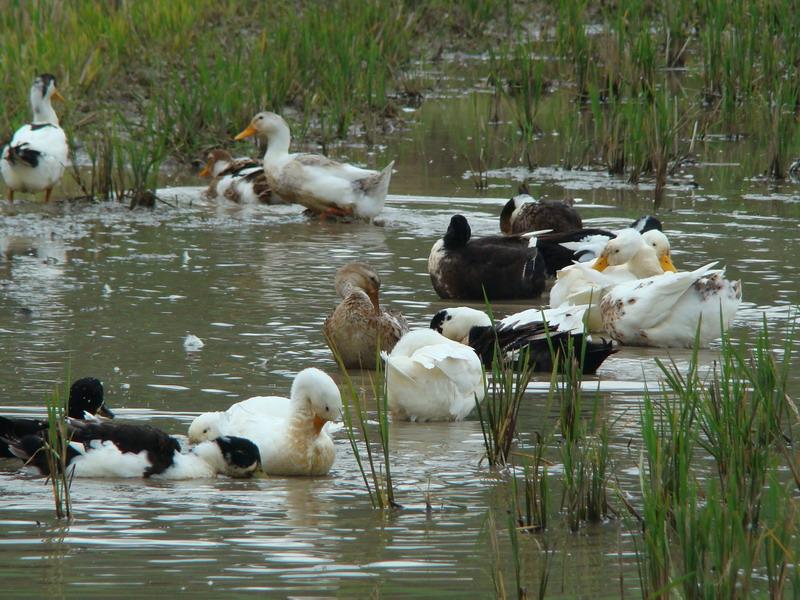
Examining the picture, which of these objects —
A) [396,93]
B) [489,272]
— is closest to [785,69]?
[396,93]

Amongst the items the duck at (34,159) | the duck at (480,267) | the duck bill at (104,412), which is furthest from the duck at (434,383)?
the duck at (34,159)

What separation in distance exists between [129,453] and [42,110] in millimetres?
7238

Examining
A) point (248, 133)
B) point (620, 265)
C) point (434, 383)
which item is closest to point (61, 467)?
point (434, 383)

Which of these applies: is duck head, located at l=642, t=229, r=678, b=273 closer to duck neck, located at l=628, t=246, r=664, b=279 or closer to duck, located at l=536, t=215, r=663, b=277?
duck neck, located at l=628, t=246, r=664, b=279

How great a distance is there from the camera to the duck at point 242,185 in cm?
1127

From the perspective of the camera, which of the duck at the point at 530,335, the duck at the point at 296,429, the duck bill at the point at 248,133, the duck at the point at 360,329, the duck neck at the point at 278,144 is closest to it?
the duck at the point at 296,429

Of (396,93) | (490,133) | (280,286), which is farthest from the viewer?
(396,93)

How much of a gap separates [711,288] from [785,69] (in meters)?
7.65

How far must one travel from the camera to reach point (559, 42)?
1638 cm

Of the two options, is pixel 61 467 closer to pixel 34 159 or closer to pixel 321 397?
pixel 321 397

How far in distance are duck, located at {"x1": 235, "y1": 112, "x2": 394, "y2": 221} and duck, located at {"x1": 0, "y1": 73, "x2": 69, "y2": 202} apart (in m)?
1.51

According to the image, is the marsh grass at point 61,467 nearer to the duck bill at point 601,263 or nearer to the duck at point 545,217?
the duck bill at point 601,263

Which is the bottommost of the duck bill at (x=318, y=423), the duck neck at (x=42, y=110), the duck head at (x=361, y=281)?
the duck bill at (x=318, y=423)

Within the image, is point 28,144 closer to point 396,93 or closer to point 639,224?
point 639,224
